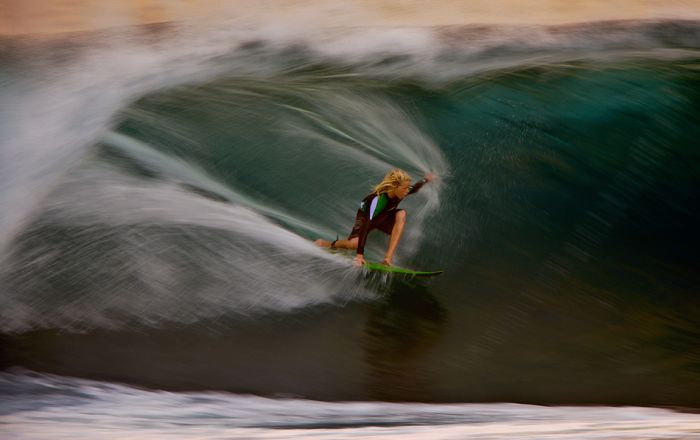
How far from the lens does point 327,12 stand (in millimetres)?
3727

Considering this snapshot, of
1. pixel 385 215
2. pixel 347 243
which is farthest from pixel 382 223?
pixel 347 243

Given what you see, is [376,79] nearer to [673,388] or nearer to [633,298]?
[633,298]

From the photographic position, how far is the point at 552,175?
12.1ft

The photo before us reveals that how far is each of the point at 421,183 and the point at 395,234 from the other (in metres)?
0.20

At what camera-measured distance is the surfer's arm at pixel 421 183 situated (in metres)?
3.57

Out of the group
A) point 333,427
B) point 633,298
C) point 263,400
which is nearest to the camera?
point 333,427

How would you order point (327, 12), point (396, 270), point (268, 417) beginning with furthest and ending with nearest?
point (327, 12) → point (396, 270) → point (268, 417)

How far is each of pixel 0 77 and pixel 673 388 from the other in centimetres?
256

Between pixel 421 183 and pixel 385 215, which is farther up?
pixel 421 183

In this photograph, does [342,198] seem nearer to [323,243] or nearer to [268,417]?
[323,243]

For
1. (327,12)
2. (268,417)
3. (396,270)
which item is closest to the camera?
(268,417)

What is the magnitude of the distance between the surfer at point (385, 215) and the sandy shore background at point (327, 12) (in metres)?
0.62

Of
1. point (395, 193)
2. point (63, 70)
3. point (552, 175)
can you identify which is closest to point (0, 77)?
point (63, 70)

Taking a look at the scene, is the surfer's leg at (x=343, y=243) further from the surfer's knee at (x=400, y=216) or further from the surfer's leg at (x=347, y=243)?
the surfer's knee at (x=400, y=216)
